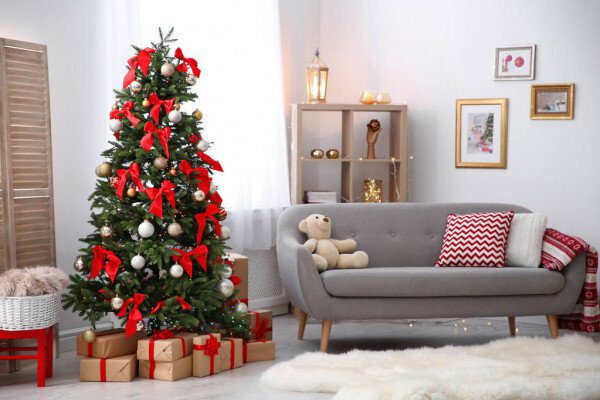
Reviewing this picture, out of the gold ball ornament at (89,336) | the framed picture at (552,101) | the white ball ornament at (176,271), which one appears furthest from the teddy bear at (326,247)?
the framed picture at (552,101)

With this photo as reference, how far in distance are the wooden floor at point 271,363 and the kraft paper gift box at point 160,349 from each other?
120 millimetres

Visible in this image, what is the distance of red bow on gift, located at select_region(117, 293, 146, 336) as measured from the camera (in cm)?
424

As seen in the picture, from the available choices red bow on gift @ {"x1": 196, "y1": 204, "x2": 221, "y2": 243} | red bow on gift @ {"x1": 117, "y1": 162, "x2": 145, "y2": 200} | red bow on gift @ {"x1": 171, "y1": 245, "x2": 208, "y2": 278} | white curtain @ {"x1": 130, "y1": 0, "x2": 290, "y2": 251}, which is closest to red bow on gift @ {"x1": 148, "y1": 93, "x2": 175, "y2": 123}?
red bow on gift @ {"x1": 117, "y1": 162, "x2": 145, "y2": 200}

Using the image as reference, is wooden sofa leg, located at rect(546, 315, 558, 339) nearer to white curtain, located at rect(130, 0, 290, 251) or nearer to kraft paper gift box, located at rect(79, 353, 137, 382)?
white curtain, located at rect(130, 0, 290, 251)

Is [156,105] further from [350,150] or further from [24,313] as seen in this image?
[350,150]

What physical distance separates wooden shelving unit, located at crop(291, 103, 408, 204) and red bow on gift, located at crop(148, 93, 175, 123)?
174 centimetres

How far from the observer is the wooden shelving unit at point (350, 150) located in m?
6.03

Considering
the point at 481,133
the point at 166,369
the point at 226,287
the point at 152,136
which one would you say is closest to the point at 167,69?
the point at 152,136

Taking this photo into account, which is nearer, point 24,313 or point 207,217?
point 24,313

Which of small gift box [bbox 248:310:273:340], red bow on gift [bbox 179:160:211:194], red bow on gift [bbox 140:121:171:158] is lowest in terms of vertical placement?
small gift box [bbox 248:310:273:340]

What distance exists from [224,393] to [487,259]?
1.89 m

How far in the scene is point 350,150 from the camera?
20.0 feet

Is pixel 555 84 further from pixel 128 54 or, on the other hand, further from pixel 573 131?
pixel 128 54

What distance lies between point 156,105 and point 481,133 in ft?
8.64
